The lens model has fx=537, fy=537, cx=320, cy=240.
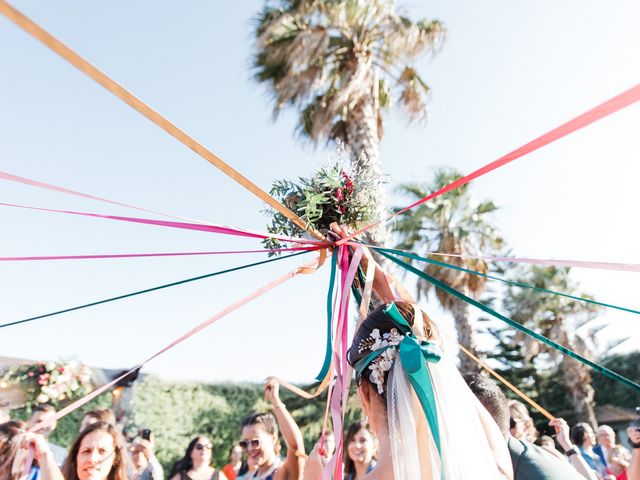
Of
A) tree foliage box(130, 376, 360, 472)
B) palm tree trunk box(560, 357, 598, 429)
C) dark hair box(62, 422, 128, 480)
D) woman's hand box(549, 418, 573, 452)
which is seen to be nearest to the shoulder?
woman's hand box(549, 418, 573, 452)

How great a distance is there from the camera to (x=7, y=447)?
12.3 feet

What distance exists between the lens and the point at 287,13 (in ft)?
35.4

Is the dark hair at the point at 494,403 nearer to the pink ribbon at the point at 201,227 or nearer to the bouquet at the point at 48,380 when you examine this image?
the pink ribbon at the point at 201,227

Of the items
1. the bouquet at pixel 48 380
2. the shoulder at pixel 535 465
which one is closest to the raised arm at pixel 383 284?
the shoulder at pixel 535 465

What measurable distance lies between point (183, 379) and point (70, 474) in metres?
13.6

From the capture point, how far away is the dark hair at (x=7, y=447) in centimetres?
367

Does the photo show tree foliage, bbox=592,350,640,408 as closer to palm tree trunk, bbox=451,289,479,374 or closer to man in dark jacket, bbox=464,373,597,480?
palm tree trunk, bbox=451,289,479,374

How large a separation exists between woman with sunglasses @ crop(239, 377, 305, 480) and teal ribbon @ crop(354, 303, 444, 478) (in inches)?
63.6

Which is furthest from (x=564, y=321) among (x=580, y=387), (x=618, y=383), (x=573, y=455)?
(x=573, y=455)

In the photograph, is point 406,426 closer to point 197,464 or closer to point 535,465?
point 535,465

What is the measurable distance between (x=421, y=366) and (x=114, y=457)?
222 centimetres

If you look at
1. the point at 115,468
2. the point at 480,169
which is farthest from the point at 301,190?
the point at 115,468

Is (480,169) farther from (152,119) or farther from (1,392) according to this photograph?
(1,392)

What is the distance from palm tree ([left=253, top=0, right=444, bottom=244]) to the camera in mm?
10219
